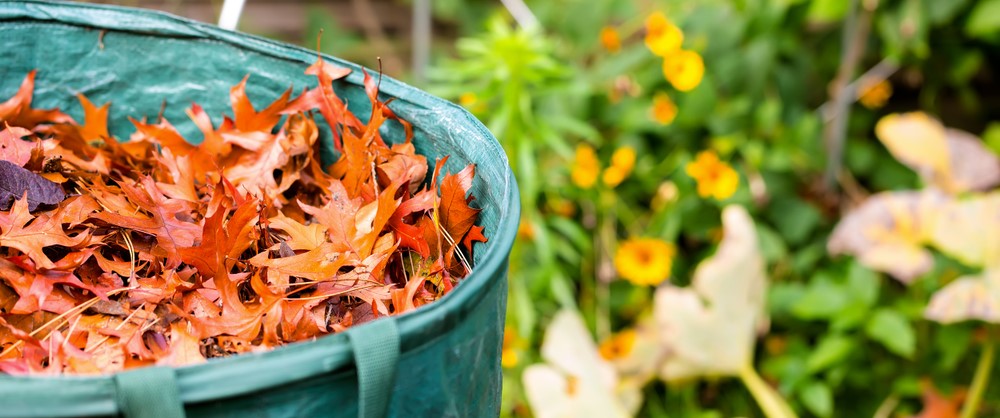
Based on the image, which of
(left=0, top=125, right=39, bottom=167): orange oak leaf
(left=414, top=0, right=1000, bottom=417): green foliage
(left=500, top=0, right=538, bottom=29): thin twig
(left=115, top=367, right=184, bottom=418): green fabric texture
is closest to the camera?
(left=115, top=367, right=184, bottom=418): green fabric texture

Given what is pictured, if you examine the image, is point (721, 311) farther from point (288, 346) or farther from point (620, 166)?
point (288, 346)

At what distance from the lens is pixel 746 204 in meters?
1.94

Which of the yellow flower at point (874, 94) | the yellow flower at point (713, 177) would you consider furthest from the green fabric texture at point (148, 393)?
the yellow flower at point (874, 94)

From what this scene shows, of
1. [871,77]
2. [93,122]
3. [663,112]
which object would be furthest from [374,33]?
[93,122]

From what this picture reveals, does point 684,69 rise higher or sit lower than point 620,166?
higher

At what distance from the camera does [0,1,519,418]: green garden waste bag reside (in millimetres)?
425

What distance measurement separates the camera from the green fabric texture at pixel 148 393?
418mm

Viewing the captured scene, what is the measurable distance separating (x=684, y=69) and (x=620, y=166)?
247mm

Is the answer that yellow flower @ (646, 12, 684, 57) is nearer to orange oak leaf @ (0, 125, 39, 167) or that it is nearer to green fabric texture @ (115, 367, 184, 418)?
orange oak leaf @ (0, 125, 39, 167)

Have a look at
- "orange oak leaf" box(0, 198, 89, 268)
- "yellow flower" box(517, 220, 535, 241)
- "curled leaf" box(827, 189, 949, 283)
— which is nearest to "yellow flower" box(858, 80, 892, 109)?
"curled leaf" box(827, 189, 949, 283)

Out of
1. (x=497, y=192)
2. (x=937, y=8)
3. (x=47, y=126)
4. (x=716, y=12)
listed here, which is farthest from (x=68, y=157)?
(x=937, y=8)

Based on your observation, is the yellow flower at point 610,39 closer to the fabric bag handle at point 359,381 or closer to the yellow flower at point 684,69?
the yellow flower at point 684,69

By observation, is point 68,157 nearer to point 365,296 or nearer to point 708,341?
point 365,296

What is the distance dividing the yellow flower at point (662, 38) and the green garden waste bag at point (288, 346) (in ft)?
3.78
